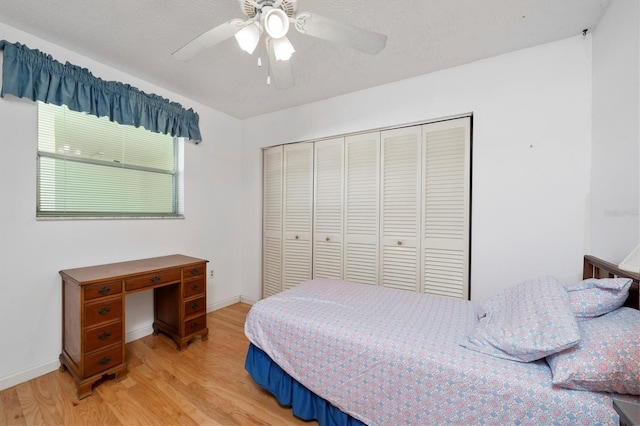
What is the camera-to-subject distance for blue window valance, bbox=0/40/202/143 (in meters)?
1.81

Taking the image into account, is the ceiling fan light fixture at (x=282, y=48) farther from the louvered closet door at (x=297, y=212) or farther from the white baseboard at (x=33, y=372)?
the white baseboard at (x=33, y=372)

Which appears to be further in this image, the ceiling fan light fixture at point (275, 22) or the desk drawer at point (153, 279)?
the desk drawer at point (153, 279)

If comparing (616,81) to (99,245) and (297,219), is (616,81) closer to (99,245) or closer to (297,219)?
(297,219)

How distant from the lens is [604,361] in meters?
0.94

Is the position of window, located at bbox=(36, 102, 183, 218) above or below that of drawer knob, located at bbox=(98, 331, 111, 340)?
above

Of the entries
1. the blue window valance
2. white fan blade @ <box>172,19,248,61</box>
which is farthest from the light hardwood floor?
white fan blade @ <box>172,19,248,61</box>

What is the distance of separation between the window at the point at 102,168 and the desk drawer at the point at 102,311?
86 cm

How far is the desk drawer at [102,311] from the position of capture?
5.93 feet

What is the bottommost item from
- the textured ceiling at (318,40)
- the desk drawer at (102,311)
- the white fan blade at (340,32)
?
the desk drawer at (102,311)

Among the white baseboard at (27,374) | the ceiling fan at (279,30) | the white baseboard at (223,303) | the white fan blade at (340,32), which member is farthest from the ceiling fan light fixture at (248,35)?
the white baseboard at (223,303)

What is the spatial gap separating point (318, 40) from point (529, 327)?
2.20 meters

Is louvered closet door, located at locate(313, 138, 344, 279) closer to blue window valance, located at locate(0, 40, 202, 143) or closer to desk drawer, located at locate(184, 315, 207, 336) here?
desk drawer, located at locate(184, 315, 207, 336)

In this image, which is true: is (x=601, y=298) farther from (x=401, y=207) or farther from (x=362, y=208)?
(x=362, y=208)

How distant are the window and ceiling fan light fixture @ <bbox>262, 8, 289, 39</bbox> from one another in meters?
2.07
